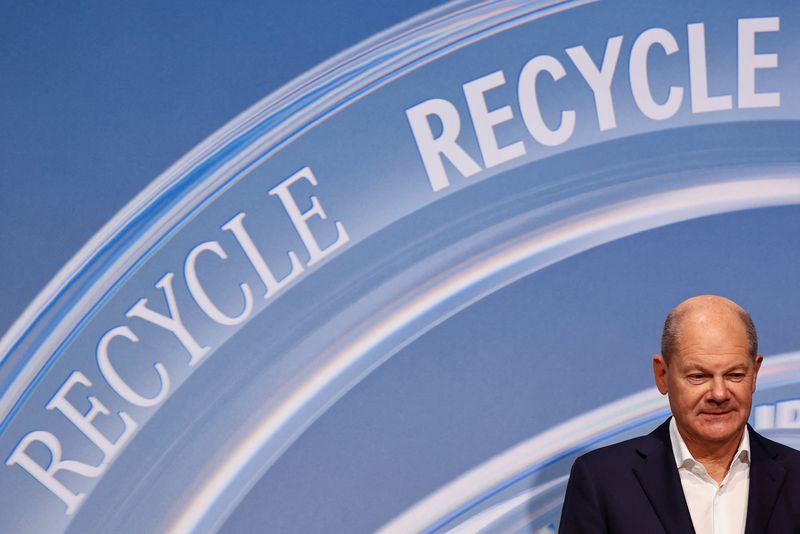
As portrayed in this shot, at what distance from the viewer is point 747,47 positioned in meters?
2.27

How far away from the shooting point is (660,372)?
2.08 m

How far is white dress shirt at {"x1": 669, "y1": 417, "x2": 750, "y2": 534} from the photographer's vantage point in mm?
2035

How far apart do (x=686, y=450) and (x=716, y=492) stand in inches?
4.0

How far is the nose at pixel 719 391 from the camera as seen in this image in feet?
6.40

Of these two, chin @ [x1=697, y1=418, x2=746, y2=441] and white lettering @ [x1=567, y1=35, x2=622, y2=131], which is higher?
white lettering @ [x1=567, y1=35, x2=622, y2=131]

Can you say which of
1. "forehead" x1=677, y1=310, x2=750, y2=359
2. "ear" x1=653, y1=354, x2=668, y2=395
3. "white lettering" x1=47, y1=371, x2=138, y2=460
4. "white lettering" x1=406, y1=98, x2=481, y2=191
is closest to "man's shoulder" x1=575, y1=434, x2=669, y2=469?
"ear" x1=653, y1=354, x2=668, y2=395

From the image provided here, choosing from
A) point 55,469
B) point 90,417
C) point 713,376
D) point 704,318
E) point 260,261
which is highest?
point 260,261

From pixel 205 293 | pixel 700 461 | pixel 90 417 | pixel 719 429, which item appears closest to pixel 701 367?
pixel 719 429

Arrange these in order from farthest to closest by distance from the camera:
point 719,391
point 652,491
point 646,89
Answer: point 646,89 < point 652,491 < point 719,391

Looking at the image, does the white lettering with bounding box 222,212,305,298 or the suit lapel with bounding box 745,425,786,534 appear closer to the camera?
the suit lapel with bounding box 745,425,786,534

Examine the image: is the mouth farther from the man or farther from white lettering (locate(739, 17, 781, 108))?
white lettering (locate(739, 17, 781, 108))

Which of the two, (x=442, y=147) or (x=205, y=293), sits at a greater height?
(x=442, y=147)

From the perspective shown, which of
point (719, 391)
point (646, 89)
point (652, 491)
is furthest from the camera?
point (646, 89)

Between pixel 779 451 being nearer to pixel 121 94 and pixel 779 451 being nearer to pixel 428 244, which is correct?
pixel 428 244
